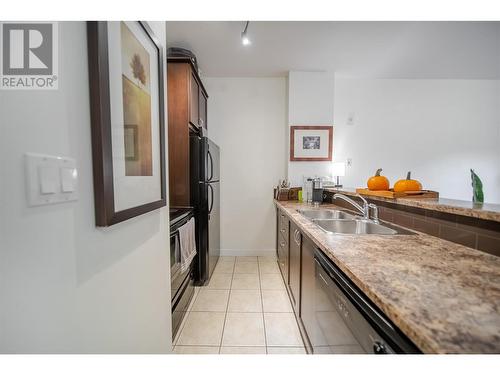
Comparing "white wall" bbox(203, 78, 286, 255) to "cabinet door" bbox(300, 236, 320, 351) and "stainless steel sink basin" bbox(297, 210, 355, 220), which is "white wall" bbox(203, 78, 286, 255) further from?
"cabinet door" bbox(300, 236, 320, 351)

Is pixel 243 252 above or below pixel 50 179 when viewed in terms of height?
below

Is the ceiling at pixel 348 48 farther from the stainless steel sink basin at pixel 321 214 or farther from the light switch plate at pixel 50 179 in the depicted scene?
the light switch plate at pixel 50 179

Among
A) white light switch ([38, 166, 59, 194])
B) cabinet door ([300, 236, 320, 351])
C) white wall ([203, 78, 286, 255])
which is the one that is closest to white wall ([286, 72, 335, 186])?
white wall ([203, 78, 286, 255])

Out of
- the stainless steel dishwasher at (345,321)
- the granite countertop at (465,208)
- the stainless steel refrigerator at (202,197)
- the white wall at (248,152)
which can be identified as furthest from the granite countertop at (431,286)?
the white wall at (248,152)

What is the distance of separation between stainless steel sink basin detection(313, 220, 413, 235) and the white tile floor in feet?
2.87

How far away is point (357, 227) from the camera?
170 centimetres

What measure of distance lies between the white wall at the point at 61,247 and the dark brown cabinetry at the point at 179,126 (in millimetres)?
1478

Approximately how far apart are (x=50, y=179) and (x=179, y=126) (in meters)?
1.89

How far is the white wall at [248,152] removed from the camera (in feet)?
10.6

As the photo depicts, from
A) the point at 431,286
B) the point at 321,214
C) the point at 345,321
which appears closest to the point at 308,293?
the point at 345,321

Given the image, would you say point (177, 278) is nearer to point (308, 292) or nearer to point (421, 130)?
point (308, 292)

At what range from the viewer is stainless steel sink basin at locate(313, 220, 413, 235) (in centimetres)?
140
